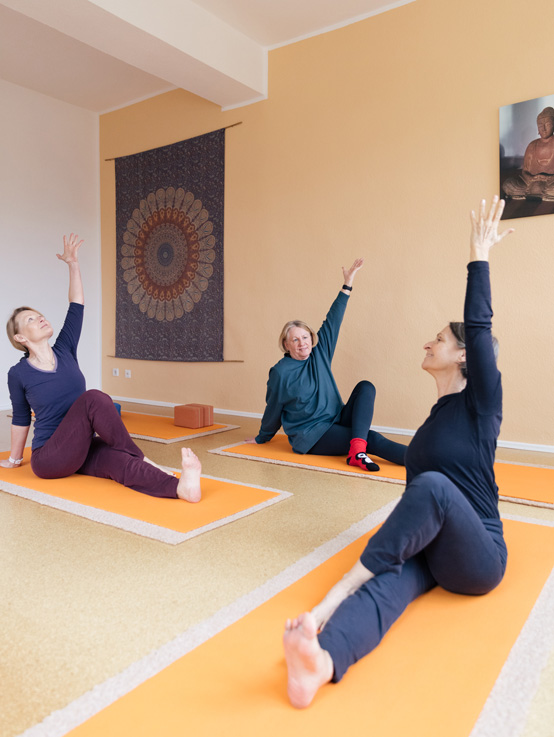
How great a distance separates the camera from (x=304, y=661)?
1.11 meters

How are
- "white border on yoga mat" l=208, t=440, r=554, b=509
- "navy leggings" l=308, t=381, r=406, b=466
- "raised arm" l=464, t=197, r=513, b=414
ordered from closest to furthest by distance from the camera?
"raised arm" l=464, t=197, r=513, b=414 → "white border on yoga mat" l=208, t=440, r=554, b=509 → "navy leggings" l=308, t=381, r=406, b=466

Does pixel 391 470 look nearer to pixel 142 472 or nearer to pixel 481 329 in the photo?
pixel 142 472

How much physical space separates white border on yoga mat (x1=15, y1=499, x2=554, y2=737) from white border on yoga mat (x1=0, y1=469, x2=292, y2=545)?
0.49 m

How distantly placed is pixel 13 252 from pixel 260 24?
9.96 ft

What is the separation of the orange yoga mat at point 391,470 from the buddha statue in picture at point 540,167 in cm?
171

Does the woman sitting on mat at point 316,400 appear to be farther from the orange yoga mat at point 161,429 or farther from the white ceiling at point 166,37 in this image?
the white ceiling at point 166,37

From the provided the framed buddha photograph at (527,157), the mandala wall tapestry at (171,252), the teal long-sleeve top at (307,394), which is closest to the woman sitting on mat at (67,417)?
the teal long-sleeve top at (307,394)

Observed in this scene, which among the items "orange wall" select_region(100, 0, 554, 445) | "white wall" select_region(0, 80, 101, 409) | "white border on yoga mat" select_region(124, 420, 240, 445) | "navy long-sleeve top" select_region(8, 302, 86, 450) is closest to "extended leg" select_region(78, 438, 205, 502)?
"navy long-sleeve top" select_region(8, 302, 86, 450)

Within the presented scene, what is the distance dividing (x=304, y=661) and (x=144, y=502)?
1511 millimetres

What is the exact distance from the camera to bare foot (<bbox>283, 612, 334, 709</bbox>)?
3.57 feet

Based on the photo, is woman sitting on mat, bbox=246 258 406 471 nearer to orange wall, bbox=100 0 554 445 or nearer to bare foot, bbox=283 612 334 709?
orange wall, bbox=100 0 554 445

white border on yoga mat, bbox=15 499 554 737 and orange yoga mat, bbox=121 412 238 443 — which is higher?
orange yoga mat, bbox=121 412 238 443

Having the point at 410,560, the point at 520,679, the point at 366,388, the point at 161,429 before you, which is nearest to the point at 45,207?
the point at 161,429

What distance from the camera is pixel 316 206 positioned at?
4555 millimetres
